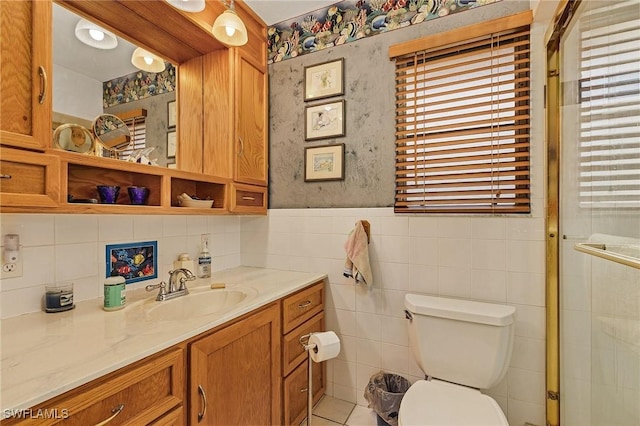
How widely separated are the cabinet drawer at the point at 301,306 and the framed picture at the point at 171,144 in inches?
39.7

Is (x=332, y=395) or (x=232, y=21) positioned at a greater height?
(x=232, y=21)

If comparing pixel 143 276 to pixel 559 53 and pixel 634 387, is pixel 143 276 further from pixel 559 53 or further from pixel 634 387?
pixel 559 53

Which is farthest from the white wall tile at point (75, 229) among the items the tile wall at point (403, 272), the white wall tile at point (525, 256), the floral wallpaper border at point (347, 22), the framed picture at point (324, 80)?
the white wall tile at point (525, 256)

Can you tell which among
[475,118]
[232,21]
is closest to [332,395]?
[475,118]

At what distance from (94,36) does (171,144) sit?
55 centimetres

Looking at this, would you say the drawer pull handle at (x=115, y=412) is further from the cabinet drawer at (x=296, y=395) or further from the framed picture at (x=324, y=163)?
the framed picture at (x=324, y=163)

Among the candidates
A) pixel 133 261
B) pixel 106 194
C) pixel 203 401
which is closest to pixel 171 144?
pixel 106 194

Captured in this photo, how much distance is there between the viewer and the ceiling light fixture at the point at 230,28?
1.36 meters

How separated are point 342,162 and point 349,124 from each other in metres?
0.24

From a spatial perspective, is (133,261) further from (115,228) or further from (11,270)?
(11,270)

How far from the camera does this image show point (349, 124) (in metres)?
1.85

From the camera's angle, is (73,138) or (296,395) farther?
(296,395)

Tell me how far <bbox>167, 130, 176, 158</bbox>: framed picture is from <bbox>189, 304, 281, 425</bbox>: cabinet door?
3.27ft

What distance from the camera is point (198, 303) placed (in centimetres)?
153
